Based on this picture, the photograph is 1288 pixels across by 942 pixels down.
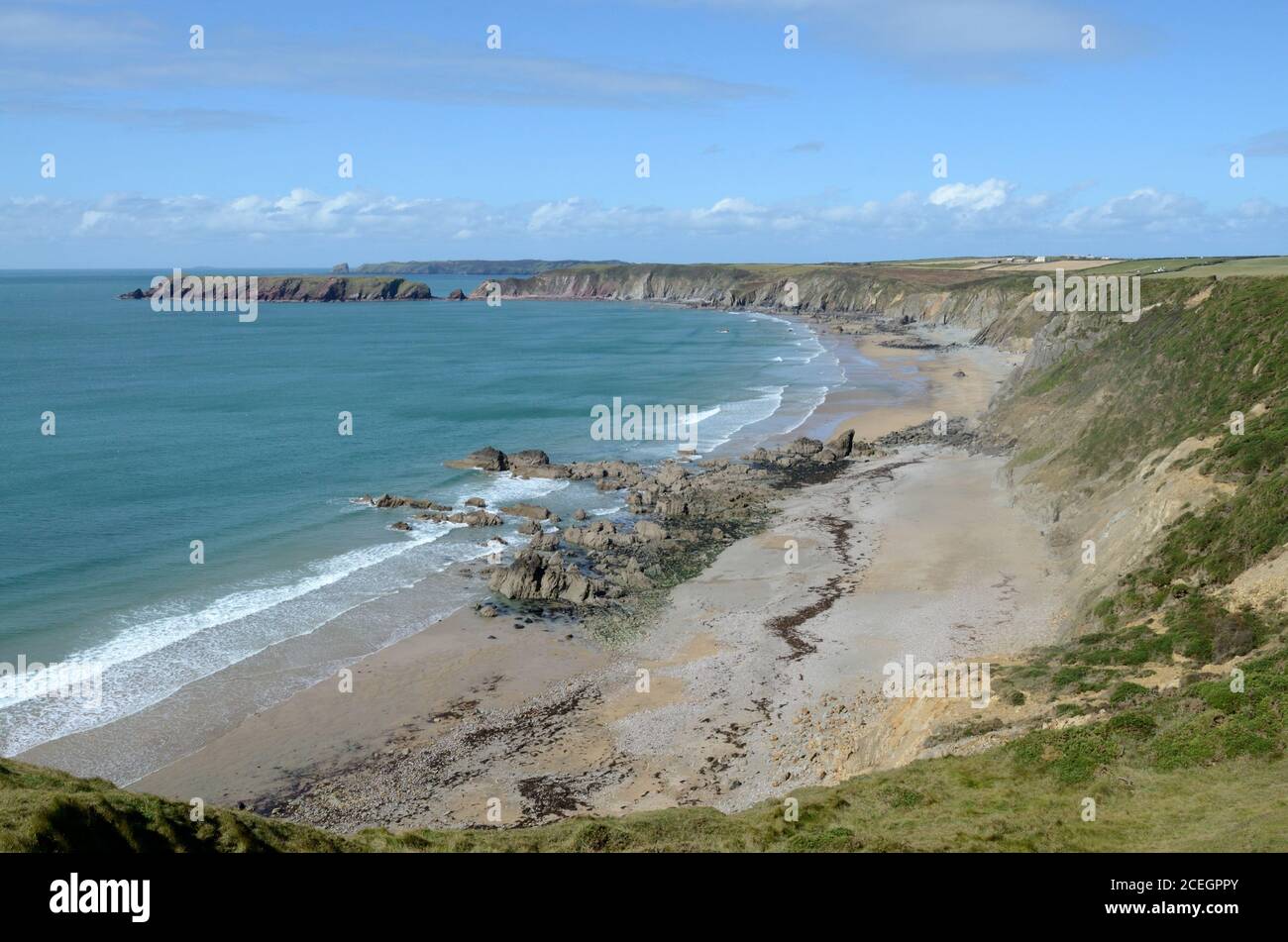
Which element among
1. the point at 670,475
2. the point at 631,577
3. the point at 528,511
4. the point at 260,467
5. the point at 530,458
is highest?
the point at 260,467

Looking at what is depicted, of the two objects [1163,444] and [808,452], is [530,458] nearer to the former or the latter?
[808,452]

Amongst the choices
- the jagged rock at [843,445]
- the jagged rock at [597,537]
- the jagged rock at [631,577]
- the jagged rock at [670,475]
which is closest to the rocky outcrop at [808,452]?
the jagged rock at [843,445]

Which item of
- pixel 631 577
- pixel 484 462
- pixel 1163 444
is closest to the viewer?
pixel 1163 444

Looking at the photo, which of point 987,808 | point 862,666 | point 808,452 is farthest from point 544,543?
point 987,808

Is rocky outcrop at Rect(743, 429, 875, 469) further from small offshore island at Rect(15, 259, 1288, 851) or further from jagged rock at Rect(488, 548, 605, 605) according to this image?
jagged rock at Rect(488, 548, 605, 605)

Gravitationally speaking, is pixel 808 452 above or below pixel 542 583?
above

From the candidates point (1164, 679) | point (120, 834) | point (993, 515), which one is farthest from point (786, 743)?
point (993, 515)

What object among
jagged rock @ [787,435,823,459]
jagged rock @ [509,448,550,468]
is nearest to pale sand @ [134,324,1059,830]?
jagged rock @ [787,435,823,459]
